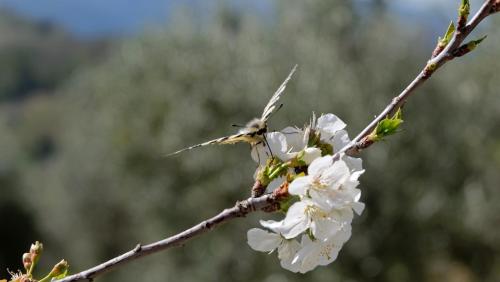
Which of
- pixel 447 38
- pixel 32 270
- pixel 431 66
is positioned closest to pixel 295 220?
pixel 431 66

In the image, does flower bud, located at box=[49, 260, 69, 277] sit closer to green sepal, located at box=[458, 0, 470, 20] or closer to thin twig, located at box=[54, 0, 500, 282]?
thin twig, located at box=[54, 0, 500, 282]

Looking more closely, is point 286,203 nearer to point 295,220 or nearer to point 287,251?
point 295,220

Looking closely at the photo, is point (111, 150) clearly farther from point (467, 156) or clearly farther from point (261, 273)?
point (467, 156)

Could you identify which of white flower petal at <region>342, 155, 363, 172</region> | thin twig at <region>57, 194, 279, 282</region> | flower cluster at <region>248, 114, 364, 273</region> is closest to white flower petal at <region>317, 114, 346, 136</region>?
flower cluster at <region>248, 114, 364, 273</region>

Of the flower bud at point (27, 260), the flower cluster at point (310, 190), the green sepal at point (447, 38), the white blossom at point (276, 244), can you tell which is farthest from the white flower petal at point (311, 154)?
the flower bud at point (27, 260)

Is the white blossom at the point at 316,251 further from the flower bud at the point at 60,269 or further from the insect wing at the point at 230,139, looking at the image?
the flower bud at the point at 60,269

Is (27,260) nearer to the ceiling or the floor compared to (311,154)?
nearer to the floor

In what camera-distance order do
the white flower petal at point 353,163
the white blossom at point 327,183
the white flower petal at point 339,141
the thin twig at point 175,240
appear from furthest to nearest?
the white flower petal at point 339,141 → the white flower petal at point 353,163 → the white blossom at point 327,183 → the thin twig at point 175,240
